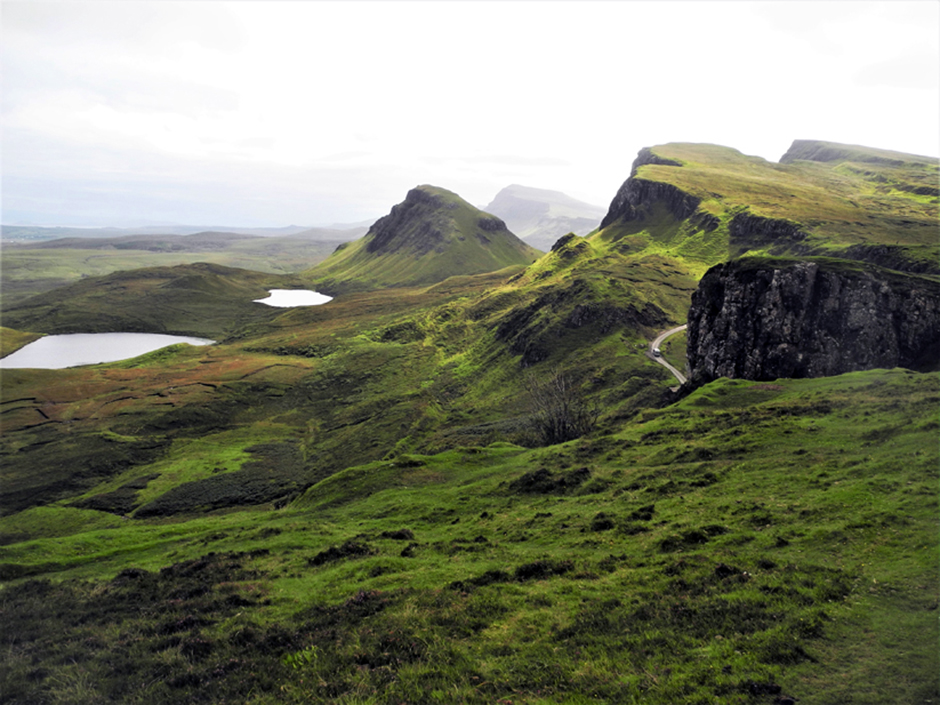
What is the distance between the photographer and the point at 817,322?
67.2m

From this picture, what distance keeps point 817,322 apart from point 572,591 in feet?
214

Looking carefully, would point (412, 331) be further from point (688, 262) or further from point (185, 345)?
point (688, 262)

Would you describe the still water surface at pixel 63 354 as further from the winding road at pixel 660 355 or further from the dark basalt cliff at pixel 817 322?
the dark basalt cliff at pixel 817 322

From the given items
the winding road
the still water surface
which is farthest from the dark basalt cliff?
the still water surface

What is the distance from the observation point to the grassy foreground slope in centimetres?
1502

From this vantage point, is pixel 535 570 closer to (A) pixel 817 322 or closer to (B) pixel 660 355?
(A) pixel 817 322

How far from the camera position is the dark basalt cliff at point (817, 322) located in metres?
62.1

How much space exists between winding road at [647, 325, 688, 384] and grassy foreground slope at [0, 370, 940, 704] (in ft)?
167

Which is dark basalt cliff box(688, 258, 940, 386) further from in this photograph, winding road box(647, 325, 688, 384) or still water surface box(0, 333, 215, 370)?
still water surface box(0, 333, 215, 370)

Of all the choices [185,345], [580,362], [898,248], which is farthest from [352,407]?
[898,248]

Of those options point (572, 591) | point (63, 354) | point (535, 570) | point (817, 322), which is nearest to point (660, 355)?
point (817, 322)

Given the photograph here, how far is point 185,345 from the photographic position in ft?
584

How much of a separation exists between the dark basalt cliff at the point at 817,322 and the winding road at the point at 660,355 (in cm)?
1541

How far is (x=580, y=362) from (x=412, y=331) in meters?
80.6
